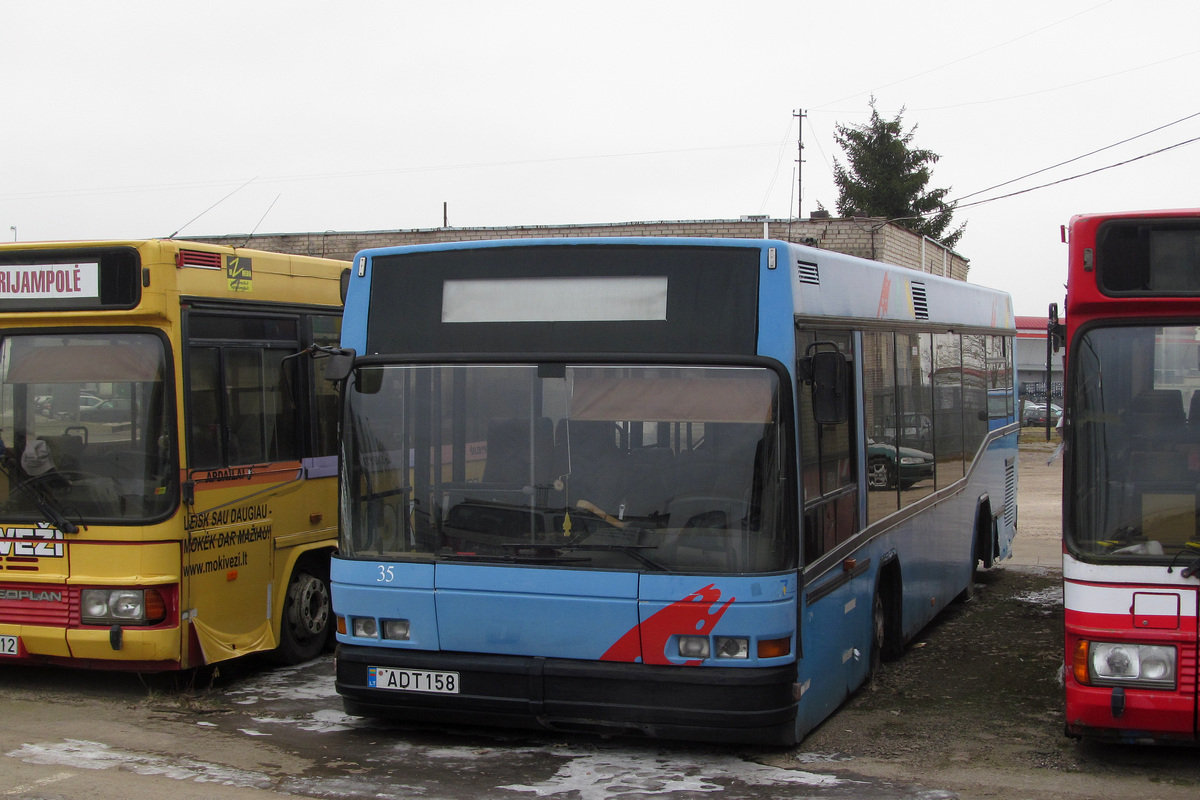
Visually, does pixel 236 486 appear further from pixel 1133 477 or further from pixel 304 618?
pixel 1133 477

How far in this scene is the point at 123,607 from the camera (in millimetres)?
7320

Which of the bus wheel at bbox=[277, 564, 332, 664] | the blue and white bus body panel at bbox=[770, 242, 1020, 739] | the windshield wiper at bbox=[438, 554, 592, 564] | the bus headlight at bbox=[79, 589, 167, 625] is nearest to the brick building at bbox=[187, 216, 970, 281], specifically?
the blue and white bus body panel at bbox=[770, 242, 1020, 739]

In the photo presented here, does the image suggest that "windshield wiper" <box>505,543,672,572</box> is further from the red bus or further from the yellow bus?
the yellow bus

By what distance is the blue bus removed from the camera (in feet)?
18.9

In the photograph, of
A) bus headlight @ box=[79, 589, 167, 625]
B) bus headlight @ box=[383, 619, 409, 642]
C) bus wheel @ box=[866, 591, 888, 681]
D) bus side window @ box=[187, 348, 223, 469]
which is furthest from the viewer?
bus wheel @ box=[866, 591, 888, 681]

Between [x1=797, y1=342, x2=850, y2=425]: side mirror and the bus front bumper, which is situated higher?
[x1=797, y1=342, x2=850, y2=425]: side mirror

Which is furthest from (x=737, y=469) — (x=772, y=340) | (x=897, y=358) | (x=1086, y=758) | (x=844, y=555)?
(x=897, y=358)

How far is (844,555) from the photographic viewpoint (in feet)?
22.4

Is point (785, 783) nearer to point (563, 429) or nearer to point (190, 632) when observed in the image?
point (563, 429)

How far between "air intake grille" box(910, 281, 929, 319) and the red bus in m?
3.19

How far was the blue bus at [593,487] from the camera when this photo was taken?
575 cm

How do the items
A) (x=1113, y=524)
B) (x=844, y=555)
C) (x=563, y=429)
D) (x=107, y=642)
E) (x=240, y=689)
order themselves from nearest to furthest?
(x=1113, y=524), (x=563, y=429), (x=844, y=555), (x=107, y=642), (x=240, y=689)

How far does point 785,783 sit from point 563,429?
200 centimetres

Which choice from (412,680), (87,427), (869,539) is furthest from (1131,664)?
(87,427)
